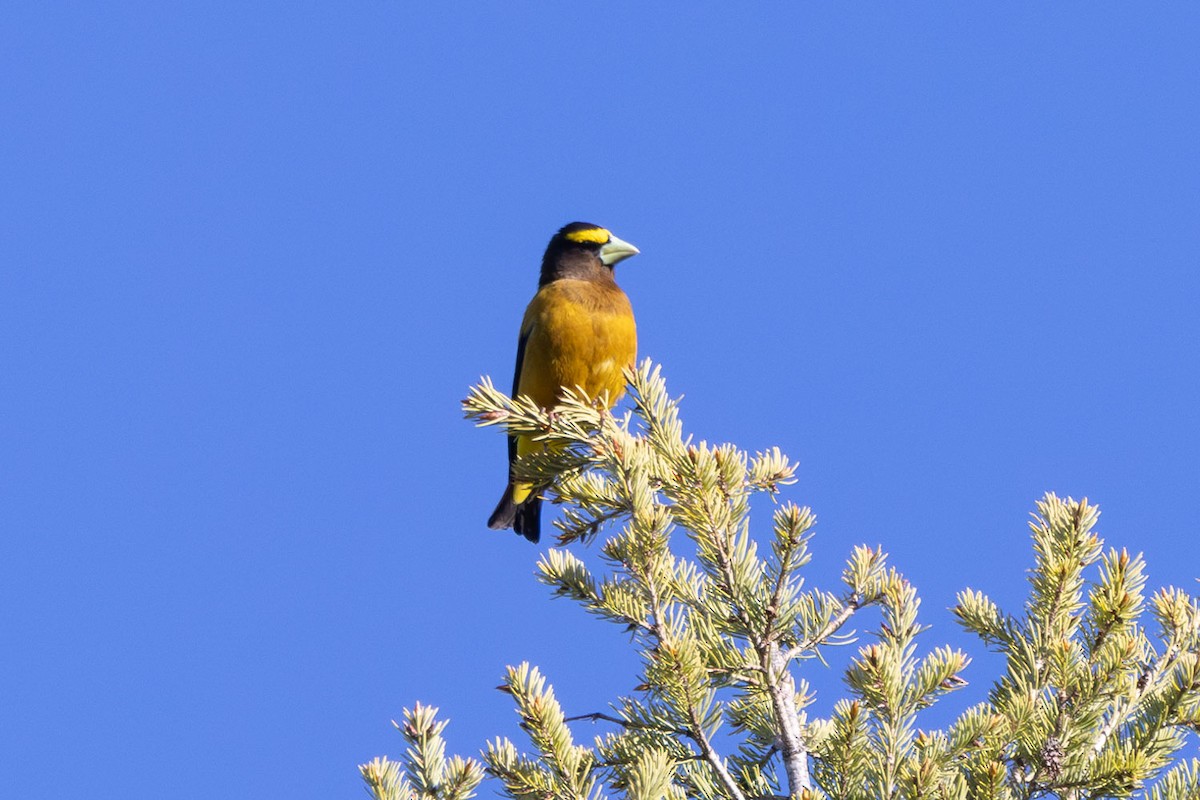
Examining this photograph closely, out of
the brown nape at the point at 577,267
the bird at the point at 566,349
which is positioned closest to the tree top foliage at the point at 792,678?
the bird at the point at 566,349

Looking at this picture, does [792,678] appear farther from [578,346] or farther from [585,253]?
[585,253]

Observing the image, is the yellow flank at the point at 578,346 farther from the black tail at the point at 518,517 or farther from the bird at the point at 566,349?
the black tail at the point at 518,517

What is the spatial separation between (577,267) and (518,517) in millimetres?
1676

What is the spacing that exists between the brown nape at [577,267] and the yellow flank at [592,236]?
0.08 m

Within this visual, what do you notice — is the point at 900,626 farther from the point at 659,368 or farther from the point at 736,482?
the point at 659,368

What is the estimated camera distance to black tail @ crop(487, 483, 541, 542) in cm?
714

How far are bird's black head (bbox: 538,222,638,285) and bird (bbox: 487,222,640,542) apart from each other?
20 cm

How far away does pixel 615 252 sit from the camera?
26.1ft

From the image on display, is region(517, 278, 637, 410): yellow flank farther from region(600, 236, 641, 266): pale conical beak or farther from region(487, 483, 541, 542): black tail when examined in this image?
region(600, 236, 641, 266): pale conical beak

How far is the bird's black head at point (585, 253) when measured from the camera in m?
7.86

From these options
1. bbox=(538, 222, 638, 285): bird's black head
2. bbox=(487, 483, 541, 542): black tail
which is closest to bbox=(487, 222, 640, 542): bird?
bbox=(487, 483, 541, 542): black tail

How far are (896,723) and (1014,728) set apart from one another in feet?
1.07

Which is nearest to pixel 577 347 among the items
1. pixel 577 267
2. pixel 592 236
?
pixel 577 267

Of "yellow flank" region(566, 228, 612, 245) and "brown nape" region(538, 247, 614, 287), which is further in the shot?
"yellow flank" region(566, 228, 612, 245)
